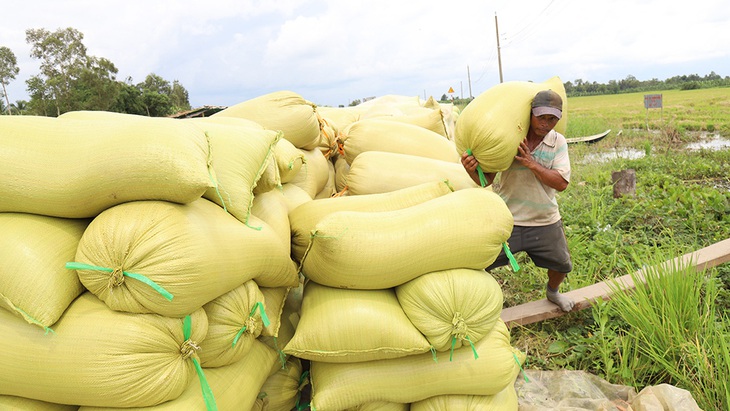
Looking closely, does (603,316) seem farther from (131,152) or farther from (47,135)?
(47,135)

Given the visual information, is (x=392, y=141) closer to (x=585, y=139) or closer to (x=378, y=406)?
(x=378, y=406)

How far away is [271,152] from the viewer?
1835 mm

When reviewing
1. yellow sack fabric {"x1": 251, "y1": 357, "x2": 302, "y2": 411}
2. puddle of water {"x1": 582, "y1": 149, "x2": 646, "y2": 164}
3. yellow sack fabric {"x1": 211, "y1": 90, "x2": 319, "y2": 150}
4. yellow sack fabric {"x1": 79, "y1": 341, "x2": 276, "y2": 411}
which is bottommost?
puddle of water {"x1": 582, "y1": 149, "x2": 646, "y2": 164}

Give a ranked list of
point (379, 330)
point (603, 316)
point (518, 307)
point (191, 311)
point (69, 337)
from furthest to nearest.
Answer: point (518, 307)
point (603, 316)
point (379, 330)
point (191, 311)
point (69, 337)

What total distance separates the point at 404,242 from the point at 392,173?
3.30 ft

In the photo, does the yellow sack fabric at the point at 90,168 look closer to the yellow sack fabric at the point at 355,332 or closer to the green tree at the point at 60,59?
the yellow sack fabric at the point at 355,332

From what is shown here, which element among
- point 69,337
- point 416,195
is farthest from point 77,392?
point 416,195

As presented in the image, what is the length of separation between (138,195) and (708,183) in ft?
22.9

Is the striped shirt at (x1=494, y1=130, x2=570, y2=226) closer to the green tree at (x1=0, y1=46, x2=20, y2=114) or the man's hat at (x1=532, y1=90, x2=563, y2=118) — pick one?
the man's hat at (x1=532, y1=90, x2=563, y2=118)

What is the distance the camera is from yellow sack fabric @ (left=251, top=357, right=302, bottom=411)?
6.19 feet

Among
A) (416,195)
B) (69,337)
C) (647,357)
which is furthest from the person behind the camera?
(647,357)

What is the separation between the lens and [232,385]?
1.60m

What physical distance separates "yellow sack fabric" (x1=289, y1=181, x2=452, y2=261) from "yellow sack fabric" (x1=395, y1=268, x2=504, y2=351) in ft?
1.35

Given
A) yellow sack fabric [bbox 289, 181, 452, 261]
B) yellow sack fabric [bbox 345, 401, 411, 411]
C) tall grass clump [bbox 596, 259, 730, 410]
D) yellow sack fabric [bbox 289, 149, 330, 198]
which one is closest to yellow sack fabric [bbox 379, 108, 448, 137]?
yellow sack fabric [bbox 289, 149, 330, 198]
